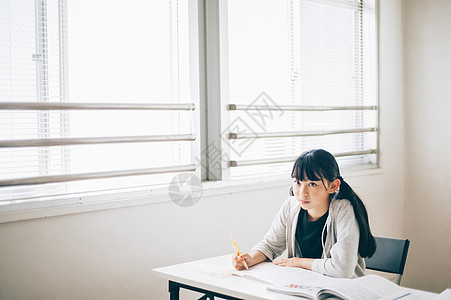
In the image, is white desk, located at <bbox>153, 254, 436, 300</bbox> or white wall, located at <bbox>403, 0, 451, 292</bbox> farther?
white wall, located at <bbox>403, 0, 451, 292</bbox>

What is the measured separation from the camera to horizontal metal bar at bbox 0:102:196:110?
197 cm

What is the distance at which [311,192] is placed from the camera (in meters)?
1.93

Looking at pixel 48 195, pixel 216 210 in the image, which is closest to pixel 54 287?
pixel 48 195

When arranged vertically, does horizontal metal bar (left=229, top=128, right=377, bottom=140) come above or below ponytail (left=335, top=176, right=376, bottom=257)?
above

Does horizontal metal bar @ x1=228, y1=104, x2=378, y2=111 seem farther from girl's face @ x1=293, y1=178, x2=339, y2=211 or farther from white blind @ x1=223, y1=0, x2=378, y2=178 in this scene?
girl's face @ x1=293, y1=178, x2=339, y2=211

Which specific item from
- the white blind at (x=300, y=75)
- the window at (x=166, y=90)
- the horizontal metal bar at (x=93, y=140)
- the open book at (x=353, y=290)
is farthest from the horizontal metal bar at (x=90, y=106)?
the open book at (x=353, y=290)

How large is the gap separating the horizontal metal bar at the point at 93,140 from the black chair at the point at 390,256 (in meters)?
1.06

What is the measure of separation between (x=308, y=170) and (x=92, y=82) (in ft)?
3.48

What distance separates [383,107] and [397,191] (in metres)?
0.66

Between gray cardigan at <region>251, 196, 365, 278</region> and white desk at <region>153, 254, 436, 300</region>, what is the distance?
224mm

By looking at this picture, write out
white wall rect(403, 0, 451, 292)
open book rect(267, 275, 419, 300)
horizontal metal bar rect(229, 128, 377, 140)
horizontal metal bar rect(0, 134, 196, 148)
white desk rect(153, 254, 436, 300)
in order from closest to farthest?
open book rect(267, 275, 419, 300), white desk rect(153, 254, 436, 300), horizontal metal bar rect(0, 134, 196, 148), horizontal metal bar rect(229, 128, 377, 140), white wall rect(403, 0, 451, 292)

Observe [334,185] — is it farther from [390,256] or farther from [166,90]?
[166,90]

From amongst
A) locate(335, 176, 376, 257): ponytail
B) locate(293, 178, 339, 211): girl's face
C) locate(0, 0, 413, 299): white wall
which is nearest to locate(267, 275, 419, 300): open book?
locate(335, 176, 376, 257): ponytail

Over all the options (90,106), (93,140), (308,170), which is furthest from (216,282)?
(90,106)
